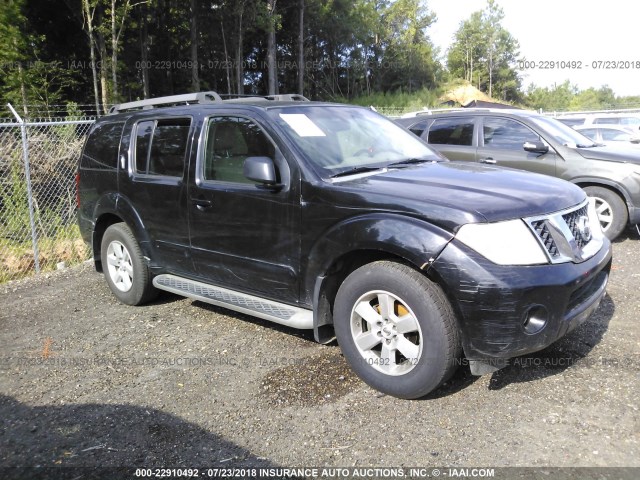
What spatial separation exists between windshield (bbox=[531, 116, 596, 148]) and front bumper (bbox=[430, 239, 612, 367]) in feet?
15.8

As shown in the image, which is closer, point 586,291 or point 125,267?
point 586,291

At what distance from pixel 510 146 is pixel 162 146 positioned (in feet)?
16.4

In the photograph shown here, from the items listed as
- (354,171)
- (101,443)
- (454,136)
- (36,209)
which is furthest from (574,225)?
(36,209)

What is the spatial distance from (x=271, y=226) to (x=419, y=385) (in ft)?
4.90

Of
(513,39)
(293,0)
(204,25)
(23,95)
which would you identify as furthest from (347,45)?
(23,95)

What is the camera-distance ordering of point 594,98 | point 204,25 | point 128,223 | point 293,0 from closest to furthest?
point 128,223 < point 204,25 < point 293,0 < point 594,98

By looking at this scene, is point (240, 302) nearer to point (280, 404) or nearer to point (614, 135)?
point (280, 404)

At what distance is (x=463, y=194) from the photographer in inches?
123

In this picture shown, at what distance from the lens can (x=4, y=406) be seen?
347 cm

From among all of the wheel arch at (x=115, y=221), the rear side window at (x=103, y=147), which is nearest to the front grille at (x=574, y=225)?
the wheel arch at (x=115, y=221)

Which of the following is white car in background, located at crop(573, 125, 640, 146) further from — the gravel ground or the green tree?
the green tree

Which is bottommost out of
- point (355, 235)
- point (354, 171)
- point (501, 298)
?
point (501, 298)

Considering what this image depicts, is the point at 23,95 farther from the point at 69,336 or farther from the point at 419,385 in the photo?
the point at 419,385

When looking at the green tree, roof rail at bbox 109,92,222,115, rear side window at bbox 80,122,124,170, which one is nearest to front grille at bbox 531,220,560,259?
roof rail at bbox 109,92,222,115
